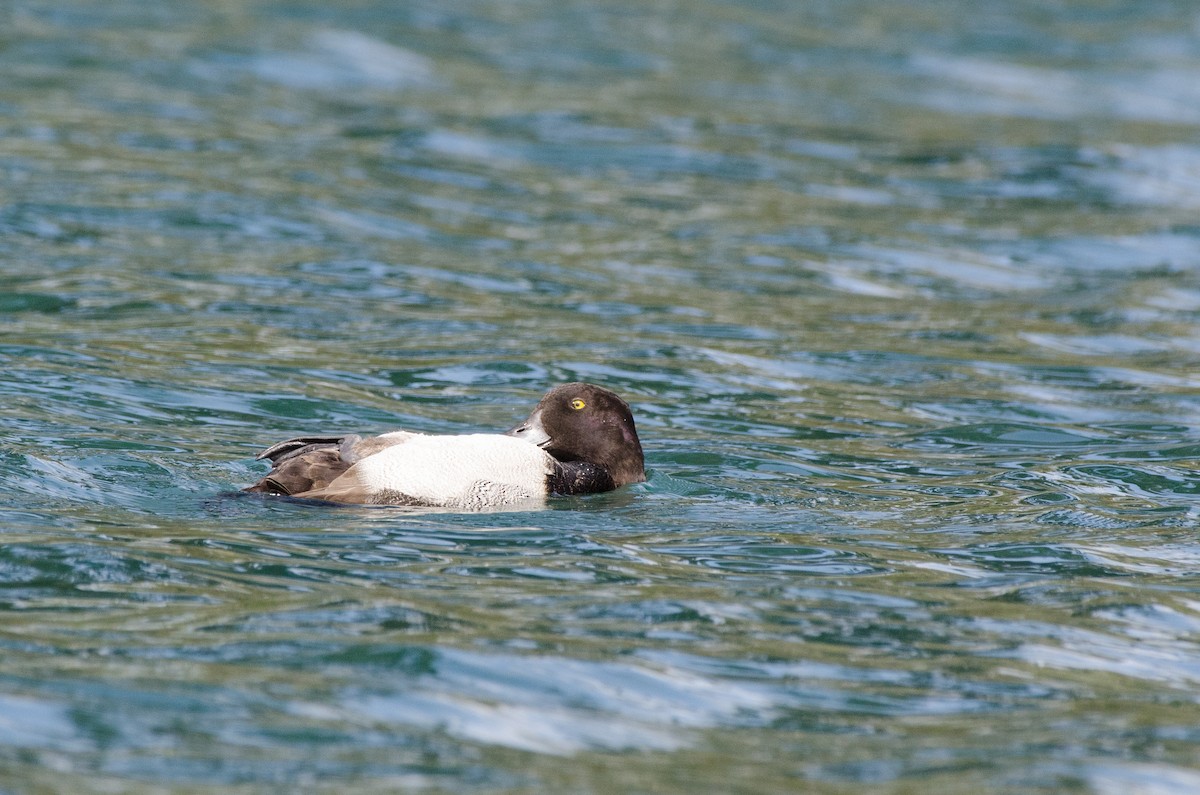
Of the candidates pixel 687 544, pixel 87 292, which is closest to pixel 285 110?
pixel 87 292

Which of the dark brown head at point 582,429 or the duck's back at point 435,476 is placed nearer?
the duck's back at point 435,476

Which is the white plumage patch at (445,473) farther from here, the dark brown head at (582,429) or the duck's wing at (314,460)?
the dark brown head at (582,429)

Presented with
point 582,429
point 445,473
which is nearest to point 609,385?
point 582,429

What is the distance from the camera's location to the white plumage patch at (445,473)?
767cm

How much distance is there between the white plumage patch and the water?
0.12 metres

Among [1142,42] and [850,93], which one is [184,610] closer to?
[850,93]

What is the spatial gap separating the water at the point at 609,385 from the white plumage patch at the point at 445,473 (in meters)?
0.12

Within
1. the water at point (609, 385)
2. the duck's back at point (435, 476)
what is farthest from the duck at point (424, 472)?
the water at point (609, 385)

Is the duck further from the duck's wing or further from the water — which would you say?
the water

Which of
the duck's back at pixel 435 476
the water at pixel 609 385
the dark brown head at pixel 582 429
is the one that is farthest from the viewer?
the dark brown head at pixel 582 429

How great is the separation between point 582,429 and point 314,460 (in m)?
1.34

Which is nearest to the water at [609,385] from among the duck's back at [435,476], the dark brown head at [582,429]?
the duck's back at [435,476]

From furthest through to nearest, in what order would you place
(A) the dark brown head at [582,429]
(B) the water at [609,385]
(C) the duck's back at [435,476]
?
1. (A) the dark brown head at [582,429]
2. (C) the duck's back at [435,476]
3. (B) the water at [609,385]

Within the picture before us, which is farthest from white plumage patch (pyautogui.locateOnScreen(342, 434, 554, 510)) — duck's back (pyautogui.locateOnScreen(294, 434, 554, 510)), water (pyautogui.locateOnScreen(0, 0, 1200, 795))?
water (pyautogui.locateOnScreen(0, 0, 1200, 795))
